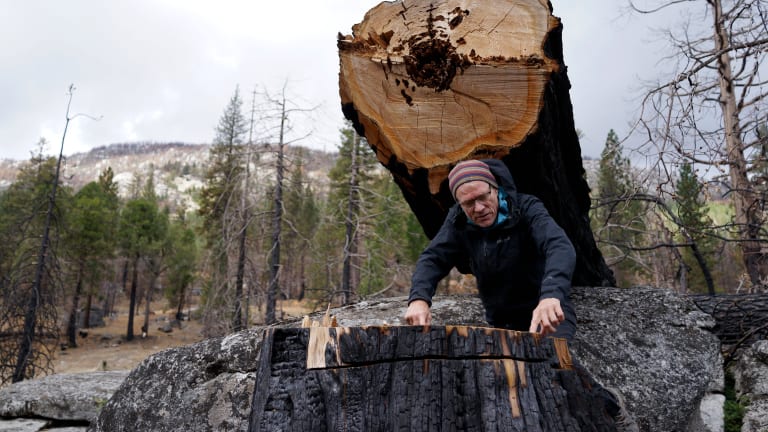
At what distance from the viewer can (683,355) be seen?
3629 millimetres

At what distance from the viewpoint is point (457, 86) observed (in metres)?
2.95

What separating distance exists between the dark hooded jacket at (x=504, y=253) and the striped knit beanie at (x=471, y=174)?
0.09 m

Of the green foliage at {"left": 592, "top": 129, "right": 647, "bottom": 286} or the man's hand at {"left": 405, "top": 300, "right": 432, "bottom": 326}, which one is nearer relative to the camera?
the man's hand at {"left": 405, "top": 300, "right": 432, "bottom": 326}

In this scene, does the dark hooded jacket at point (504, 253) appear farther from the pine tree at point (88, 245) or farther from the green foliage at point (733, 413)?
the pine tree at point (88, 245)

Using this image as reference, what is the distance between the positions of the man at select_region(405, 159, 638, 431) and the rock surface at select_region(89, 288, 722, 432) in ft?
2.61

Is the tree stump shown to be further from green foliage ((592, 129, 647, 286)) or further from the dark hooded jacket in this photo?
green foliage ((592, 129, 647, 286))

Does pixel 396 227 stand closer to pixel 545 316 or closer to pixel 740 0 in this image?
pixel 740 0

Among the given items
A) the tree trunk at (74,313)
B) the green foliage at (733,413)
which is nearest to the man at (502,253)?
the green foliage at (733,413)

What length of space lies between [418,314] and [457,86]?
144 cm

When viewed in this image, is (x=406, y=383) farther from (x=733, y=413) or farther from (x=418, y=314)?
(x=733, y=413)

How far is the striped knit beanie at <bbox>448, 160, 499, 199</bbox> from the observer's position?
2576 mm

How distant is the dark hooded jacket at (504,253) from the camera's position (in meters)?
2.65

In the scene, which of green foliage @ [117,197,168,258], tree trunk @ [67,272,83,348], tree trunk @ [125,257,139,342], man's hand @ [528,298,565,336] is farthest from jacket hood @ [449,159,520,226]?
tree trunk @ [125,257,139,342]

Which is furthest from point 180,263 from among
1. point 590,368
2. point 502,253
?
point 502,253
